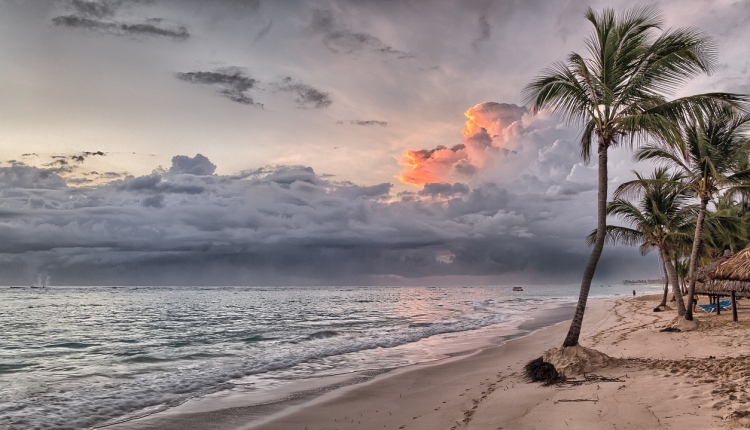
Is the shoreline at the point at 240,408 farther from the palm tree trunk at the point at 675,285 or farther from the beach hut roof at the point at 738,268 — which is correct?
the palm tree trunk at the point at 675,285

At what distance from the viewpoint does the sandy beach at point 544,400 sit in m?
6.16

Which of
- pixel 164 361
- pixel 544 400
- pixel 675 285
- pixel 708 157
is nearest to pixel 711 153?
pixel 708 157

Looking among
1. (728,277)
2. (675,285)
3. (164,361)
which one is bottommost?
(164,361)

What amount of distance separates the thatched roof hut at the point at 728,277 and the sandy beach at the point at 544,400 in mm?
4317

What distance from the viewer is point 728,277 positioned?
1717 centimetres

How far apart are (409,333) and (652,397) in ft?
61.7

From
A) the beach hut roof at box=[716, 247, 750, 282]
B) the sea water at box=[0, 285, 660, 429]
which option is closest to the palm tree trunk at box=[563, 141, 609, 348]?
the sea water at box=[0, 285, 660, 429]

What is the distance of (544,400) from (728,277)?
14.5 metres

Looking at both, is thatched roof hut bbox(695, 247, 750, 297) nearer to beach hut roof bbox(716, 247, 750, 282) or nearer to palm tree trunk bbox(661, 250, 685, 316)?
beach hut roof bbox(716, 247, 750, 282)

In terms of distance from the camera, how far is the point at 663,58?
10.5 m

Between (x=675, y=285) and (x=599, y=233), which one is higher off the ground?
(x=599, y=233)

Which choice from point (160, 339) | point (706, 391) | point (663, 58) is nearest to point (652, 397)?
point (706, 391)

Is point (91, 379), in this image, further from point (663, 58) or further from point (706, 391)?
point (663, 58)

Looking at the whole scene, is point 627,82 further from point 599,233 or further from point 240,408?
point 240,408
